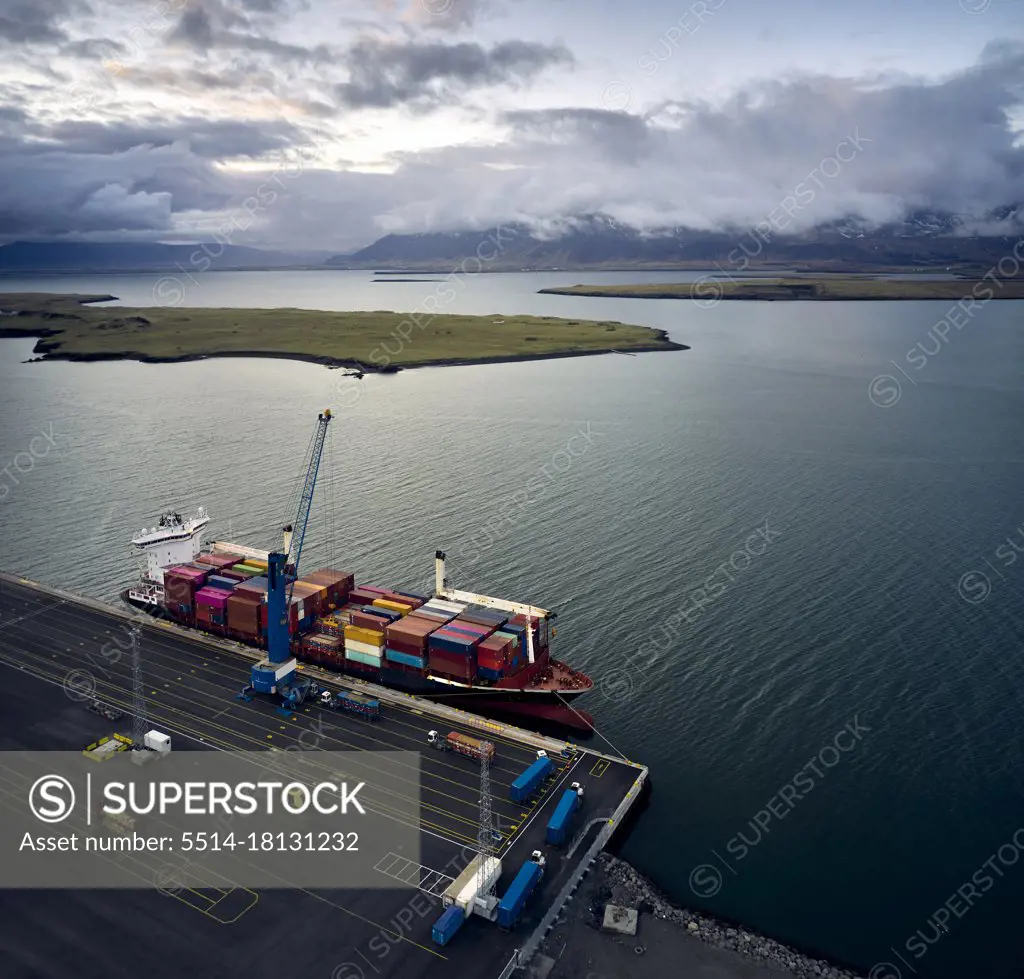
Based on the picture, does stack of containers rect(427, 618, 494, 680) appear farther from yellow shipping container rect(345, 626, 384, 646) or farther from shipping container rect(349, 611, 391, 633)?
shipping container rect(349, 611, 391, 633)

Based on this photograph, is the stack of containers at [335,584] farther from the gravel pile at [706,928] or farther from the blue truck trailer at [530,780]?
the gravel pile at [706,928]

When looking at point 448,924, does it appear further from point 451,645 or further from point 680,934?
point 451,645

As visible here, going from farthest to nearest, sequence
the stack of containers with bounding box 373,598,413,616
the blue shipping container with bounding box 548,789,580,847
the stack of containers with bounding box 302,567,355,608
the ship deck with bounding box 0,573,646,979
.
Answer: the stack of containers with bounding box 302,567,355,608, the stack of containers with bounding box 373,598,413,616, the blue shipping container with bounding box 548,789,580,847, the ship deck with bounding box 0,573,646,979

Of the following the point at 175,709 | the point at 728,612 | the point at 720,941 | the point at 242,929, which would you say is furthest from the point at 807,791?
the point at 175,709

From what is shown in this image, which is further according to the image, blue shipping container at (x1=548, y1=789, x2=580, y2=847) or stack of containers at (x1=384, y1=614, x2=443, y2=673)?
stack of containers at (x1=384, y1=614, x2=443, y2=673)

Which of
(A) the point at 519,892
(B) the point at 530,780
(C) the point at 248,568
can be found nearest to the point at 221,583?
(C) the point at 248,568

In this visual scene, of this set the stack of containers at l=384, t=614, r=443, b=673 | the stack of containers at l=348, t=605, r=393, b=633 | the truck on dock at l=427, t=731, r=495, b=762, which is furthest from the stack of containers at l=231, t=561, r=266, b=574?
the truck on dock at l=427, t=731, r=495, b=762

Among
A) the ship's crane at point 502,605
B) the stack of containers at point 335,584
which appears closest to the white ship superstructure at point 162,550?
the stack of containers at point 335,584
